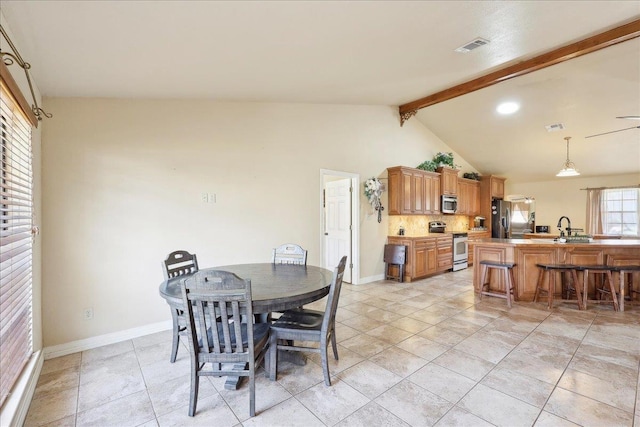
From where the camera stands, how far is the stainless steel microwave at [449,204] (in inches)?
260

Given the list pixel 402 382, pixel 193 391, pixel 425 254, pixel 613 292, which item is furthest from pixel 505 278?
pixel 193 391

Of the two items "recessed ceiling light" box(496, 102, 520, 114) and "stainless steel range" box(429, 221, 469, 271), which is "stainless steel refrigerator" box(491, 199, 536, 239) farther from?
"recessed ceiling light" box(496, 102, 520, 114)

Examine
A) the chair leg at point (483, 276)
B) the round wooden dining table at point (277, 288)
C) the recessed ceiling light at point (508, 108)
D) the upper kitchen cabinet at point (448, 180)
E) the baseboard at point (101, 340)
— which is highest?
the recessed ceiling light at point (508, 108)

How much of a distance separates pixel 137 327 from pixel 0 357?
1.56 meters

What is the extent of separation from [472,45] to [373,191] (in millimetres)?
2774

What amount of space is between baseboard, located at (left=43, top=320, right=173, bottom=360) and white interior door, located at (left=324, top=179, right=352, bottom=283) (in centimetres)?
283

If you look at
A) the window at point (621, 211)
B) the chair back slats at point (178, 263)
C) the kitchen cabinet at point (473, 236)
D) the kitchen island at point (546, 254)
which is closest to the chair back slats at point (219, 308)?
the chair back slats at point (178, 263)

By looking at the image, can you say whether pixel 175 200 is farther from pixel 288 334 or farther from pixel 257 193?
pixel 288 334

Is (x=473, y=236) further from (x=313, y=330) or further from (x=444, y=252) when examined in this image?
(x=313, y=330)

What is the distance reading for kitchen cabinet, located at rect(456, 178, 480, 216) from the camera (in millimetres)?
7246

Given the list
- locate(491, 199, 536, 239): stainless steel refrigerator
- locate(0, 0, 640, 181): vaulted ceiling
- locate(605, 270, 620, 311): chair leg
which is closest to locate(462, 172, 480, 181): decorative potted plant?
locate(491, 199, 536, 239): stainless steel refrigerator

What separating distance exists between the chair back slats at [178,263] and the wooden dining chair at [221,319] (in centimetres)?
88

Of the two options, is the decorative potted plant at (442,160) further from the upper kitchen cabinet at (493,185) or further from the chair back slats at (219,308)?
the chair back slats at (219,308)

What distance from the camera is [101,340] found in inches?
116
